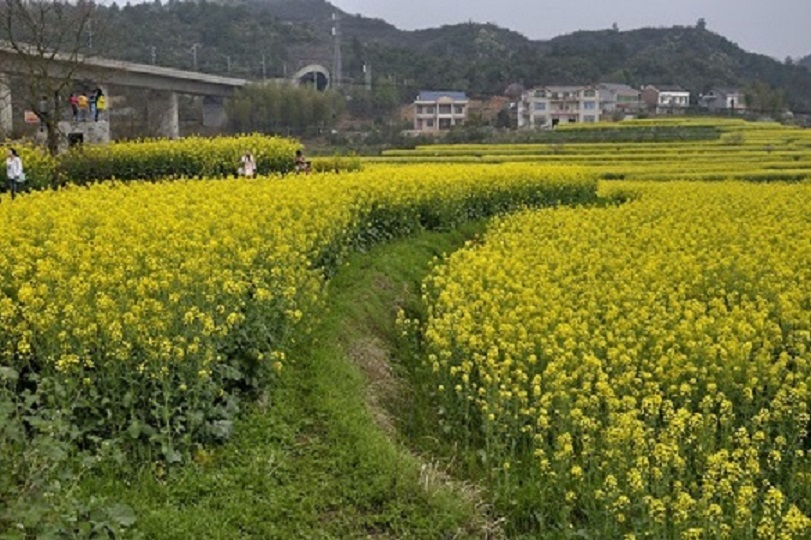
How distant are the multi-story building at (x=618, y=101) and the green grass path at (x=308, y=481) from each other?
2559 inches

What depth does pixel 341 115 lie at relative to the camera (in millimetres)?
66250

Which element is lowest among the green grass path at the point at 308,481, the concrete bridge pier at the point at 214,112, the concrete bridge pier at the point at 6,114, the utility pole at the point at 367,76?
the green grass path at the point at 308,481

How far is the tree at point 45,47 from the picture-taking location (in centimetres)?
1888

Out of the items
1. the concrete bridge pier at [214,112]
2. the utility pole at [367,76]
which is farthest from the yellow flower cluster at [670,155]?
the utility pole at [367,76]

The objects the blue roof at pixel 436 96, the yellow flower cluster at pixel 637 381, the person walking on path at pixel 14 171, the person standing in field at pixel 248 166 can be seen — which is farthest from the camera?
the blue roof at pixel 436 96

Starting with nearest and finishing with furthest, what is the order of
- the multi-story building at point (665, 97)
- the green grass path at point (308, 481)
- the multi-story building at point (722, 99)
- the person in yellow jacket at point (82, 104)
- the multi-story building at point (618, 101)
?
the green grass path at point (308, 481) → the person in yellow jacket at point (82, 104) → the multi-story building at point (618, 101) → the multi-story building at point (722, 99) → the multi-story building at point (665, 97)

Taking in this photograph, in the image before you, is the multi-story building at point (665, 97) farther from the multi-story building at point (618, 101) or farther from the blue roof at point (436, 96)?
the blue roof at point (436, 96)

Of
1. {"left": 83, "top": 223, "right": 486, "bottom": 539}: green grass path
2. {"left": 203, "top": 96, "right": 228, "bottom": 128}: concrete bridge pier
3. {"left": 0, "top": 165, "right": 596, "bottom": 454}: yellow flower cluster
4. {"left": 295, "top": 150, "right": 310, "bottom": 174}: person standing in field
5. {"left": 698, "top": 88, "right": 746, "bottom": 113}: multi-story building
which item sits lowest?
{"left": 83, "top": 223, "right": 486, "bottom": 539}: green grass path

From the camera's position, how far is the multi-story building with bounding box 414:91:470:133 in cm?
7338

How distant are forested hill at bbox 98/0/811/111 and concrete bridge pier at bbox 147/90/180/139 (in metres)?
13.5

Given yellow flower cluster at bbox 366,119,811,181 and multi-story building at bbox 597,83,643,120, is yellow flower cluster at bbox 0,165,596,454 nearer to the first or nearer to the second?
yellow flower cluster at bbox 366,119,811,181

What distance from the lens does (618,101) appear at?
76938 millimetres

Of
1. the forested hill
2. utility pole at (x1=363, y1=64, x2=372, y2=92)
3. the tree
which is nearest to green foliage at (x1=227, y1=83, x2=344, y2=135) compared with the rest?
the forested hill

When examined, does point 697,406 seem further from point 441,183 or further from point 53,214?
point 441,183
